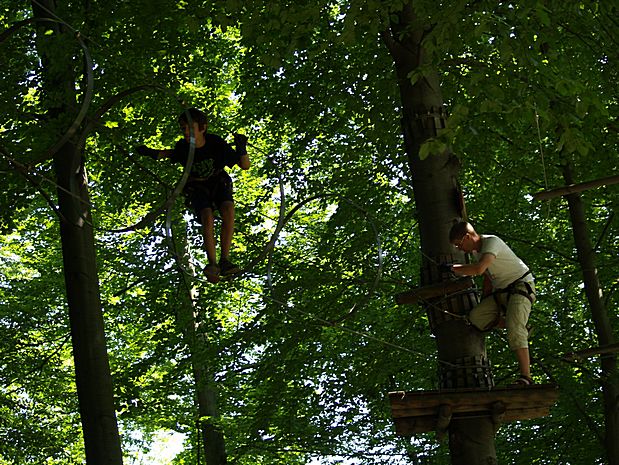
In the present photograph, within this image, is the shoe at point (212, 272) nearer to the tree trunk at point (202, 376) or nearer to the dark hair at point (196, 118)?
the dark hair at point (196, 118)

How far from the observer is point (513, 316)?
7.42m

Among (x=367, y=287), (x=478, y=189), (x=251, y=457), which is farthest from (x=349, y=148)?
(x=251, y=457)

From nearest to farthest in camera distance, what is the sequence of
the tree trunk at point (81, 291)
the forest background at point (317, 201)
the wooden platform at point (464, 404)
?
1. the wooden platform at point (464, 404)
2. the tree trunk at point (81, 291)
3. the forest background at point (317, 201)

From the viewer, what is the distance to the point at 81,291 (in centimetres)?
960

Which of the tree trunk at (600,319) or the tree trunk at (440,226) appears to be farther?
the tree trunk at (600,319)

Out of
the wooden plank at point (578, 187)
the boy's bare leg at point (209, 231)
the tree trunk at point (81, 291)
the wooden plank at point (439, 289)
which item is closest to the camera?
the wooden plank at point (578, 187)

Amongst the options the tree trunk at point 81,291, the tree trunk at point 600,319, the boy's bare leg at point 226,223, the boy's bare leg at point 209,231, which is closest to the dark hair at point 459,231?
the boy's bare leg at point 226,223

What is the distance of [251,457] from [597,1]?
10810 millimetres

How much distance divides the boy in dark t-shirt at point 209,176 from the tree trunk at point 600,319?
5.64 metres

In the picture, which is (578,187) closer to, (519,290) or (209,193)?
(519,290)

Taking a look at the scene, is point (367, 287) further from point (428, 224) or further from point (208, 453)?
point (208, 453)

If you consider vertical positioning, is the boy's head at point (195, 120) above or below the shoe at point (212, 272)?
above

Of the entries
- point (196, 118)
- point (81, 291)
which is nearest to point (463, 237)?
point (196, 118)

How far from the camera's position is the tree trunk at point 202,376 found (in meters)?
12.8
